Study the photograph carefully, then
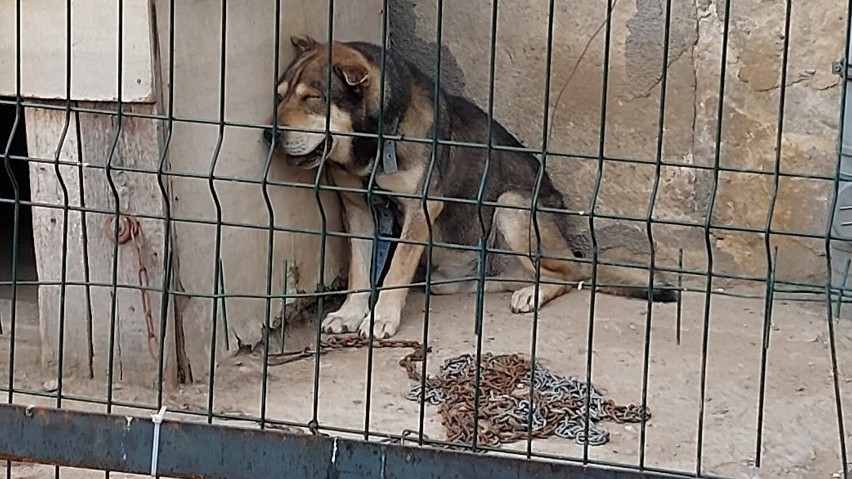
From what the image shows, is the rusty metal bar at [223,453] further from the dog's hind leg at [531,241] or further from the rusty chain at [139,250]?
the dog's hind leg at [531,241]

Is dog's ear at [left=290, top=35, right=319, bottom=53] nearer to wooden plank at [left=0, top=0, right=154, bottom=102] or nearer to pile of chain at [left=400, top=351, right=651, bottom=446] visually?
wooden plank at [left=0, top=0, right=154, bottom=102]

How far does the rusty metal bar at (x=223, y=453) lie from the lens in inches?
132

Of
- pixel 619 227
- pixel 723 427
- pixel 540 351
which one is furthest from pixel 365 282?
pixel 723 427

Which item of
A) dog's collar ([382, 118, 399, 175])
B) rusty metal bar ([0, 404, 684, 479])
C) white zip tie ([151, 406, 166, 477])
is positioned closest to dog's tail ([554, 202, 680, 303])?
dog's collar ([382, 118, 399, 175])

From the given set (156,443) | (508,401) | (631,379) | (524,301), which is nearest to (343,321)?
(524,301)

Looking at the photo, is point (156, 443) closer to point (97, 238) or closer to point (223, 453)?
point (223, 453)

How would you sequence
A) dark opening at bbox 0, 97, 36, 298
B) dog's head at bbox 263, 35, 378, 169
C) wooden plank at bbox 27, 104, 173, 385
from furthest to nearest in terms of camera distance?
dark opening at bbox 0, 97, 36, 298, dog's head at bbox 263, 35, 378, 169, wooden plank at bbox 27, 104, 173, 385

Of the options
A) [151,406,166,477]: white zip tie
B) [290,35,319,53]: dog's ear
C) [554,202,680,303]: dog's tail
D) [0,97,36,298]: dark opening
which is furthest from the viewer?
[0,97,36,298]: dark opening

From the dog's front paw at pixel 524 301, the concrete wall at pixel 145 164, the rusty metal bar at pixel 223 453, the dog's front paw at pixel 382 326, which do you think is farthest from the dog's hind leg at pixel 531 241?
the rusty metal bar at pixel 223 453

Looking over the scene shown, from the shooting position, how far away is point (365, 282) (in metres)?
6.01

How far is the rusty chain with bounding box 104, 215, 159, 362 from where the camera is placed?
4.87 metres

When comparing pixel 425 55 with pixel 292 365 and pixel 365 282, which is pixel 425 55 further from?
pixel 292 365

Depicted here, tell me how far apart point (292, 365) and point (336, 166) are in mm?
1052

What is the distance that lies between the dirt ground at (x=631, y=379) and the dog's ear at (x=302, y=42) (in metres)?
1.27
